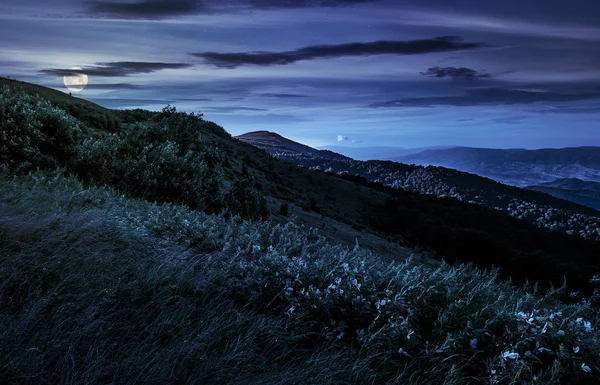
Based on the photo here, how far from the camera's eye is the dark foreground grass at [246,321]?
387 centimetres

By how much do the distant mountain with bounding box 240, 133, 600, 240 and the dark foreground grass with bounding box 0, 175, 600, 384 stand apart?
292ft

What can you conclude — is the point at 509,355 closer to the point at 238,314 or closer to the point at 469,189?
the point at 238,314

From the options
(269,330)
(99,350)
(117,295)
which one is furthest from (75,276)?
(269,330)

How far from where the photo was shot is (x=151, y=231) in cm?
753

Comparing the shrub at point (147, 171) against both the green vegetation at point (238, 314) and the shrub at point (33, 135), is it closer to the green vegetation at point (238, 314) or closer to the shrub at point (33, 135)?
the shrub at point (33, 135)

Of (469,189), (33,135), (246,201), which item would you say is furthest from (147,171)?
(469,189)

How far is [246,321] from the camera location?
4.84 metres

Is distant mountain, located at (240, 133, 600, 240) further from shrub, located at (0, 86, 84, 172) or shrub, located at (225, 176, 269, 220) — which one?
shrub, located at (0, 86, 84, 172)

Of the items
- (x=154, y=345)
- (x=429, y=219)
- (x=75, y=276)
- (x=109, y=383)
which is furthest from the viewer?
(x=429, y=219)

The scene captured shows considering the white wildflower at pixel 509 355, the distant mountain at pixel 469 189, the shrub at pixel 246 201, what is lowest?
the distant mountain at pixel 469 189

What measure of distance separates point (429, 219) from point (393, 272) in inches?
2175

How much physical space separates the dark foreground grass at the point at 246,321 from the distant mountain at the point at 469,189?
3507 inches

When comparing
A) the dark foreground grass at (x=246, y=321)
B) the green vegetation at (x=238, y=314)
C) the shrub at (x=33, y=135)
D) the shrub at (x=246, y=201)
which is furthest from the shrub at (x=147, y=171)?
the dark foreground grass at (x=246, y=321)

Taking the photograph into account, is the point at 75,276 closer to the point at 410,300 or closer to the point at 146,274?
the point at 146,274
